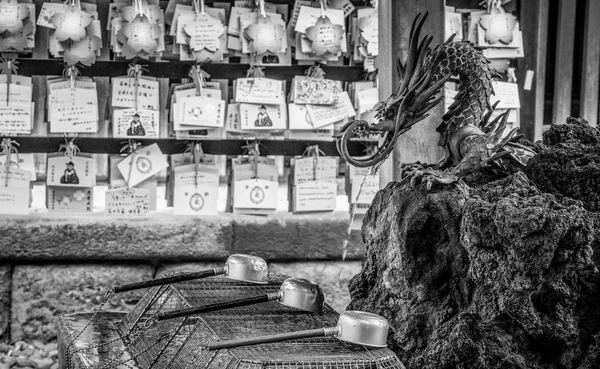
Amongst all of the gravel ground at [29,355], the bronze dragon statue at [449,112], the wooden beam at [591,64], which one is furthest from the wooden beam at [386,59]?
the gravel ground at [29,355]

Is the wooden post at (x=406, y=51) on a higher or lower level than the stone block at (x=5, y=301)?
higher

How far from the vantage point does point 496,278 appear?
124 inches

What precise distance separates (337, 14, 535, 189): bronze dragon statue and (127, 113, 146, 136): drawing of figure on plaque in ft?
10.0

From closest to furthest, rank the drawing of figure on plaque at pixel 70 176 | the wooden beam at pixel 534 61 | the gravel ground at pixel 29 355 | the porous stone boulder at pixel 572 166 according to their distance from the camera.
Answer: the porous stone boulder at pixel 572 166 < the gravel ground at pixel 29 355 < the drawing of figure on plaque at pixel 70 176 < the wooden beam at pixel 534 61

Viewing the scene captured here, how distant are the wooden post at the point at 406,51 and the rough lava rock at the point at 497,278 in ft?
3.85

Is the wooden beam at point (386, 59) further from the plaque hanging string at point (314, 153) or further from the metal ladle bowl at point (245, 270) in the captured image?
the plaque hanging string at point (314, 153)

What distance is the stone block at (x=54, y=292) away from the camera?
662 centimetres

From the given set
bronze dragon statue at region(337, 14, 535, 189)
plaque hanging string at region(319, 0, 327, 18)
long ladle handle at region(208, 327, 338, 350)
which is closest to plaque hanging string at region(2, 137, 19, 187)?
plaque hanging string at region(319, 0, 327, 18)

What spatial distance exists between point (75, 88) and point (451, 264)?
3960mm

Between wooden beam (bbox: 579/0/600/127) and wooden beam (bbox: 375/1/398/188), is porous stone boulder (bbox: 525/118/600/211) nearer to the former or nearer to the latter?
wooden beam (bbox: 375/1/398/188)

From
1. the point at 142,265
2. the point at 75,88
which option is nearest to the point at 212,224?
the point at 142,265

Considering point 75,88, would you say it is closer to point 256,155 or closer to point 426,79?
point 256,155

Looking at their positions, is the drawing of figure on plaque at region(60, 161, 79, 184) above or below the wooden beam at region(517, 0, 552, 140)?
below

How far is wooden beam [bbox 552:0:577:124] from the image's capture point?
23.6 ft
